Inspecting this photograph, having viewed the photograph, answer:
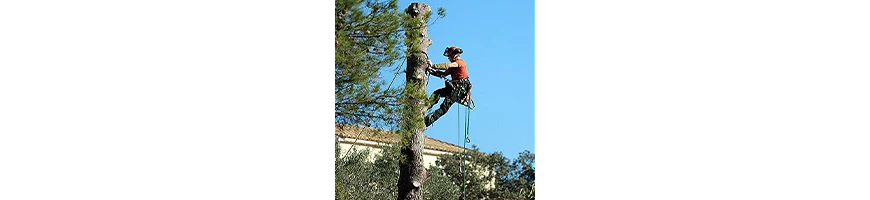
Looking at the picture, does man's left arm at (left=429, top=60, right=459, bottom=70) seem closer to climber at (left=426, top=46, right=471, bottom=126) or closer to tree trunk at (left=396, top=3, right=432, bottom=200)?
climber at (left=426, top=46, right=471, bottom=126)

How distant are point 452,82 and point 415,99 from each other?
0.34 m

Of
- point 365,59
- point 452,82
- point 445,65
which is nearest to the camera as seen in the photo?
point 365,59

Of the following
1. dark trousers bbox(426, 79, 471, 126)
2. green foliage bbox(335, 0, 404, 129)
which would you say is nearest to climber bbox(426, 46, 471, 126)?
dark trousers bbox(426, 79, 471, 126)

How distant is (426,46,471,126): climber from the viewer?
4.61m

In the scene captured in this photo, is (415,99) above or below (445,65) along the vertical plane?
below

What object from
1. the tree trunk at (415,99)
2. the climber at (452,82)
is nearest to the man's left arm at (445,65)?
the climber at (452,82)

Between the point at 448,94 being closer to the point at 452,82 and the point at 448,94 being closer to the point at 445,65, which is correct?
the point at 452,82

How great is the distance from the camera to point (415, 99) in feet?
14.7

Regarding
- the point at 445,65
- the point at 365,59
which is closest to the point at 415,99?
the point at 445,65

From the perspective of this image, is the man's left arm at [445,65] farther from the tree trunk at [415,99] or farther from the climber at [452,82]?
the tree trunk at [415,99]
